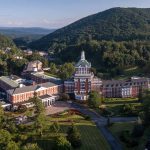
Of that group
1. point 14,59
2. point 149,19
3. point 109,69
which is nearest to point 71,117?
point 109,69

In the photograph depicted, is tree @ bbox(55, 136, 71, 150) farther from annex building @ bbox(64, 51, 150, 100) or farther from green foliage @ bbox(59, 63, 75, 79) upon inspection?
green foliage @ bbox(59, 63, 75, 79)

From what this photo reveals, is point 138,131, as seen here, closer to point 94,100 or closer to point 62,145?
point 62,145

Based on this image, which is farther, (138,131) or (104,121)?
(104,121)

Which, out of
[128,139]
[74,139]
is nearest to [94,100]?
[128,139]

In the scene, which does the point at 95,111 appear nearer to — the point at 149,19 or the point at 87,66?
the point at 87,66

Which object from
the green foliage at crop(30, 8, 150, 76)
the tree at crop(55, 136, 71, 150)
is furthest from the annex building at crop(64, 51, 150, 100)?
the tree at crop(55, 136, 71, 150)

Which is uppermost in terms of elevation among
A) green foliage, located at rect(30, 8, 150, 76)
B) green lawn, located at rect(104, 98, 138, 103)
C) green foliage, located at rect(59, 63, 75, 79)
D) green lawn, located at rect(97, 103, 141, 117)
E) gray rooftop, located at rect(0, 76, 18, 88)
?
green foliage, located at rect(30, 8, 150, 76)

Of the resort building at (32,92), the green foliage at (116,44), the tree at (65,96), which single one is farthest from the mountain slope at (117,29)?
the tree at (65,96)

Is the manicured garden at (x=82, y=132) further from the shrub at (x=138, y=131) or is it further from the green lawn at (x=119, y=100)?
the green lawn at (x=119, y=100)
